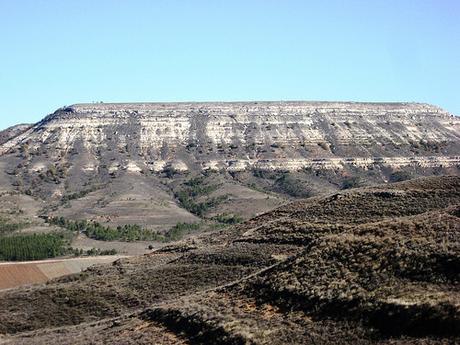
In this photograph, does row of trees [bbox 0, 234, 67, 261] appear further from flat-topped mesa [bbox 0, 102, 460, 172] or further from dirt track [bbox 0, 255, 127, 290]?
flat-topped mesa [bbox 0, 102, 460, 172]

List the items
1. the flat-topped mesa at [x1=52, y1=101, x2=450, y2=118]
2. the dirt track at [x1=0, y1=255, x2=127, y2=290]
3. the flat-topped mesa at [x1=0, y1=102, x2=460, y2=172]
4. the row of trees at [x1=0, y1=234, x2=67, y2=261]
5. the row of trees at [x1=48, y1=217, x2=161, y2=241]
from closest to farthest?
the dirt track at [x1=0, y1=255, x2=127, y2=290] < the row of trees at [x1=0, y1=234, x2=67, y2=261] < the row of trees at [x1=48, y1=217, x2=161, y2=241] < the flat-topped mesa at [x1=0, y1=102, x2=460, y2=172] < the flat-topped mesa at [x1=52, y1=101, x2=450, y2=118]

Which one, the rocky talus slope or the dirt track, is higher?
the rocky talus slope

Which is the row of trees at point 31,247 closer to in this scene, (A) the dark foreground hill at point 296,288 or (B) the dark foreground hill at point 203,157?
(B) the dark foreground hill at point 203,157

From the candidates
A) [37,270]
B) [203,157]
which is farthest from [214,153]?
[37,270]

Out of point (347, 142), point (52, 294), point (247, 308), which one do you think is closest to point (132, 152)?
point (347, 142)

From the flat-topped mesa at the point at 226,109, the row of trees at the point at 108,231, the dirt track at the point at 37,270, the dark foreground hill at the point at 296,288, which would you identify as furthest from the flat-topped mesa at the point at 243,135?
the dark foreground hill at the point at 296,288

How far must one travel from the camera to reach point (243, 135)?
163250 millimetres

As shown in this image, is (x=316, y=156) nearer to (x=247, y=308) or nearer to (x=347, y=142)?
(x=347, y=142)

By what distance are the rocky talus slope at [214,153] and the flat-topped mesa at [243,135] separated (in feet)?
0.83

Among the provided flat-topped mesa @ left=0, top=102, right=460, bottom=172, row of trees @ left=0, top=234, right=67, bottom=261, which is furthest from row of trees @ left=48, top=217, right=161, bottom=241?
flat-topped mesa @ left=0, top=102, right=460, bottom=172

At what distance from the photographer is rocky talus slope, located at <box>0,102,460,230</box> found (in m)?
128

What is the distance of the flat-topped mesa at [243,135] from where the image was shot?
152250 mm

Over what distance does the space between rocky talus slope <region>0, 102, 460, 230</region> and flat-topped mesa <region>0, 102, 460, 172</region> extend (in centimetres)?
25

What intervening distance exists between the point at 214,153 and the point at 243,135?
1129 centimetres
